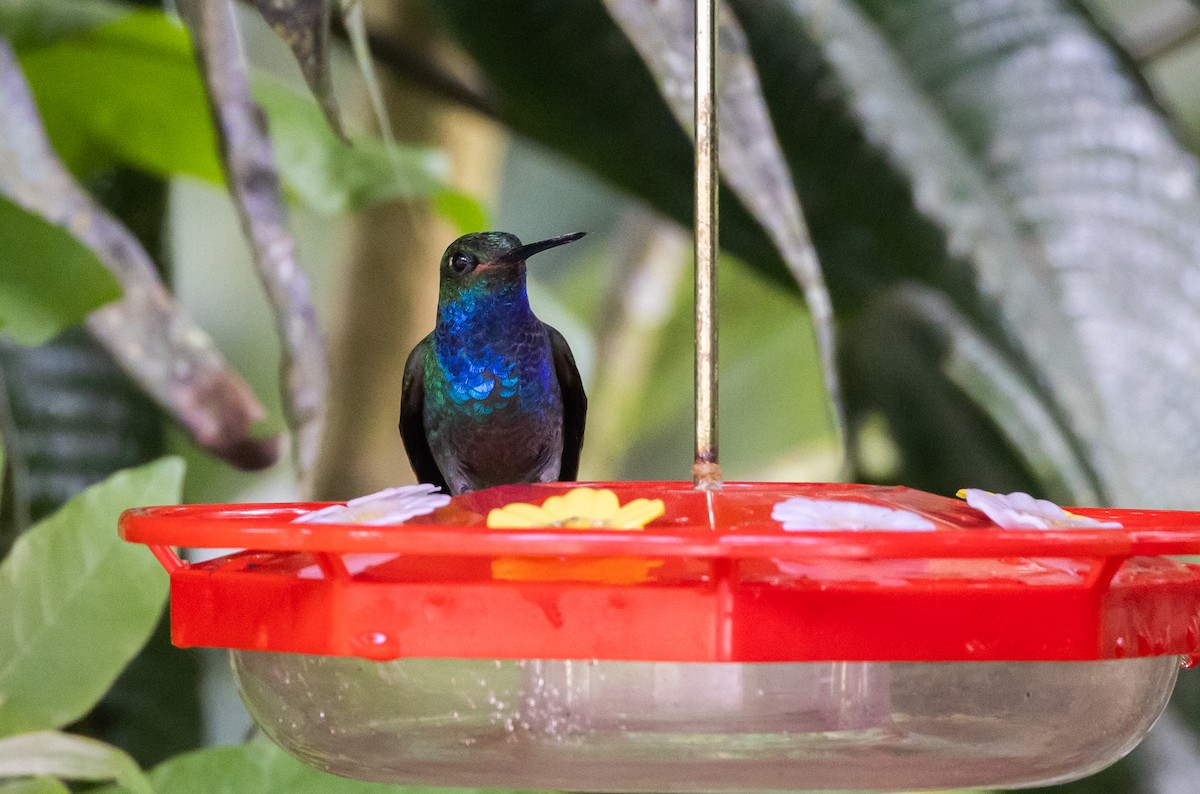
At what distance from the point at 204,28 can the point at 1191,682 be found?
115cm

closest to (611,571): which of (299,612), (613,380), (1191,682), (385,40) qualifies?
(299,612)

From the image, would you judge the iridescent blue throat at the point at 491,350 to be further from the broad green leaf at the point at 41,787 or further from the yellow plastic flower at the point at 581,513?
the broad green leaf at the point at 41,787

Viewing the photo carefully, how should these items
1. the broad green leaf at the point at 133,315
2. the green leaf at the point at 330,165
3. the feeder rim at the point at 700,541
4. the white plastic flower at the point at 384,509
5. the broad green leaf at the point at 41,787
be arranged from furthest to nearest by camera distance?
the green leaf at the point at 330,165 < the broad green leaf at the point at 133,315 < the broad green leaf at the point at 41,787 < the white plastic flower at the point at 384,509 < the feeder rim at the point at 700,541

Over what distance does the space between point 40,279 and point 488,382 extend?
490 millimetres

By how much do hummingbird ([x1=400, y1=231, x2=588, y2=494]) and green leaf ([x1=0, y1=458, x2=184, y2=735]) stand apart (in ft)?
1.08

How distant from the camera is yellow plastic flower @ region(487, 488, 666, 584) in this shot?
481 mm

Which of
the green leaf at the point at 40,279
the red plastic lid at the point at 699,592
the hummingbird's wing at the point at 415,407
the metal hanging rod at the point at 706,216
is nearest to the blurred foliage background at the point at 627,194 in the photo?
the green leaf at the point at 40,279

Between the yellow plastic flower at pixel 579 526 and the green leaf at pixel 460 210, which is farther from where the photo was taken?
the green leaf at pixel 460 210

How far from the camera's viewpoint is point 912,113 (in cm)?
130

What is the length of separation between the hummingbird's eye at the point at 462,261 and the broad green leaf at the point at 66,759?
0.46 metres

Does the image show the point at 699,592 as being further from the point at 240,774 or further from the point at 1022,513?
the point at 240,774

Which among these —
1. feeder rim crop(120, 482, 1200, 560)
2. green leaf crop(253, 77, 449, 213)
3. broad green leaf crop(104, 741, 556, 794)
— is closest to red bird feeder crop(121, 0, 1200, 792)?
feeder rim crop(120, 482, 1200, 560)

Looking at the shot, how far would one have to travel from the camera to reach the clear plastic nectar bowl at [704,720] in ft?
1.71

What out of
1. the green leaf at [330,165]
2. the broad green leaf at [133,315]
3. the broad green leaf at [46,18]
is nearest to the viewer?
the broad green leaf at [133,315]
